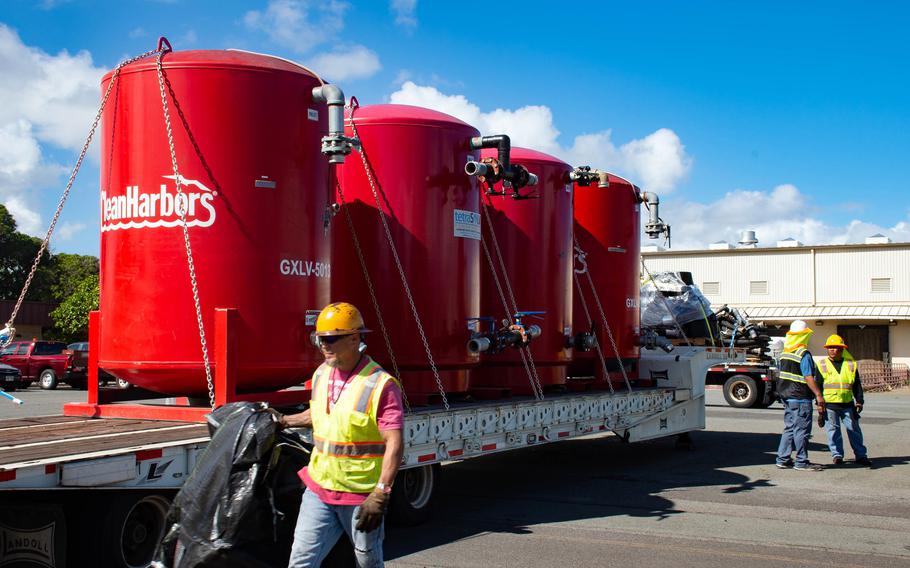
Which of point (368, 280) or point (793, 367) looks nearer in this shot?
point (368, 280)

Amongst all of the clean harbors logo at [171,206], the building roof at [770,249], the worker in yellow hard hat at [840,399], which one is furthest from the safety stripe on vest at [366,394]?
the building roof at [770,249]

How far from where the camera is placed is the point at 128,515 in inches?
215

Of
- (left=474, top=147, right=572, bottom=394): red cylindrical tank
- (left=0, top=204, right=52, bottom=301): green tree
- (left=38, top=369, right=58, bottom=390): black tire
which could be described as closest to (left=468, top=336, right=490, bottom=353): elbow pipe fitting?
(left=474, top=147, right=572, bottom=394): red cylindrical tank

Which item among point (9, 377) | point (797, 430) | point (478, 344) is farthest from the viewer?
point (9, 377)

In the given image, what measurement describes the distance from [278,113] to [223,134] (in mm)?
470

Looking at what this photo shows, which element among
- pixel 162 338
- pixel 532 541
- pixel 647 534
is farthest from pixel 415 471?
pixel 162 338

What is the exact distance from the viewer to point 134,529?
5.66 m

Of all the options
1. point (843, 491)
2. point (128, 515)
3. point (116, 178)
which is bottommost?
point (843, 491)

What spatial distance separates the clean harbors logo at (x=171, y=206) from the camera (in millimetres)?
6828

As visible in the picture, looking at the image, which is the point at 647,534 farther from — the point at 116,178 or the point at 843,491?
the point at 116,178

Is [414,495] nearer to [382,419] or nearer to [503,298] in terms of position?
[503,298]

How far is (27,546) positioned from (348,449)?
86.0 inches

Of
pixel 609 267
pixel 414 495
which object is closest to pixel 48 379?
pixel 609 267

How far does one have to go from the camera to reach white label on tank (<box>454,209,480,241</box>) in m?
9.48
